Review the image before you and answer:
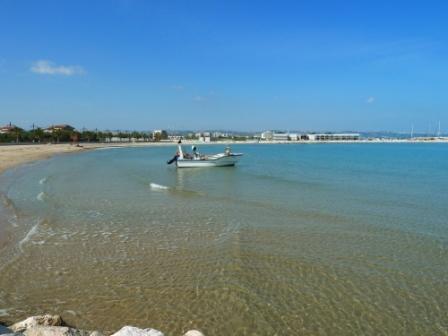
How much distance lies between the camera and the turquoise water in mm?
7219

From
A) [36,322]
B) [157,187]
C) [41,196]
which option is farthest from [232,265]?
[157,187]

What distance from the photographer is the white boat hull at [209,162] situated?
40.9 m

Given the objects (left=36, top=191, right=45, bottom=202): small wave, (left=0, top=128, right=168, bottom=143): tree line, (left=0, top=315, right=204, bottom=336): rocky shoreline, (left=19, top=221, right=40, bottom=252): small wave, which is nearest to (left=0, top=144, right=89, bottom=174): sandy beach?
(left=36, top=191, right=45, bottom=202): small wave

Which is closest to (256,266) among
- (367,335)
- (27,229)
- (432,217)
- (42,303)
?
(367,335)

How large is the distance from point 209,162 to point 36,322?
36237 mm

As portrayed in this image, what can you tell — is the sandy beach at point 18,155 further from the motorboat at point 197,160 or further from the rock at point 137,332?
the rock at point 137,332

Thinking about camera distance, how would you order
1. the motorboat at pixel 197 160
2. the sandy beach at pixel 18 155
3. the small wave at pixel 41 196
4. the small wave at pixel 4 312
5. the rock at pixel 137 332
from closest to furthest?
the rock at pixel 137 332 → the small wave at pixel 4 312 → the small wave at pixel 41 196 → the motorboat at pixel 197 160 → the sandy beach at pixel 18 155

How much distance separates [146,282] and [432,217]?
1268 cm

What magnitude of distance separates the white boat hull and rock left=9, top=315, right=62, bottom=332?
34654 millimetres

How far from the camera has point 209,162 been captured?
42.1 metres

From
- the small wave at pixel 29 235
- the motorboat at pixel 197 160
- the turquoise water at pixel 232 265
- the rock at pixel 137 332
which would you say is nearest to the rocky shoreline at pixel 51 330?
the rock at pixel 137 332

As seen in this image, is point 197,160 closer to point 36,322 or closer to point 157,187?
point 157,187

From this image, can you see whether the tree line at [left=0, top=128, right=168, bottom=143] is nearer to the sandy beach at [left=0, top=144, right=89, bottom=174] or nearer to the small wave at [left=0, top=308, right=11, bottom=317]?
the sandy beach at [left=0, top=144, right=89, bottom=174]

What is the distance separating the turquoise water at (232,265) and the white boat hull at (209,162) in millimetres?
21336
